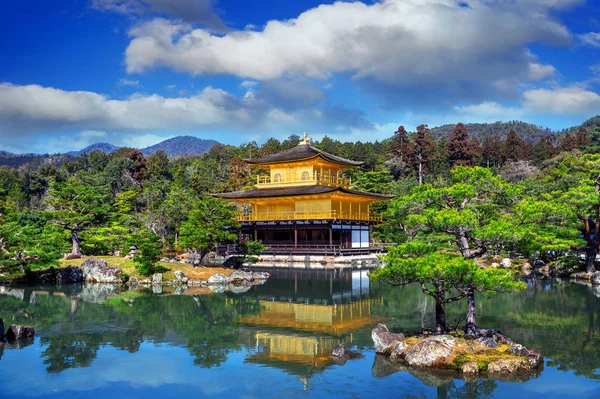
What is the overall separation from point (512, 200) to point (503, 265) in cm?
1841

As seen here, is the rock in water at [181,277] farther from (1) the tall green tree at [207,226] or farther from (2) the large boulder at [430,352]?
(2) the large boulder at [430,352]

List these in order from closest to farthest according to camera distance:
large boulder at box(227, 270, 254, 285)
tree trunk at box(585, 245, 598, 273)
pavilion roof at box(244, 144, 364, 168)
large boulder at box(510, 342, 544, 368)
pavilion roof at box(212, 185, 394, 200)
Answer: large boulder at box(510, 342, 544, 368), large boulder at box(227, 270, 254, 285), tree trunk at box(585, 245, 598, 273), pavilion roof at box(212, 185, 394, 200), pavilion roof at box(244, 144, 364, 168)

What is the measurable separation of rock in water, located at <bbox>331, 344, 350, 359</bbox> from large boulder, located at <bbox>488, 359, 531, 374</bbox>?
3.19m

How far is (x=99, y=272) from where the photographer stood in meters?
25.9

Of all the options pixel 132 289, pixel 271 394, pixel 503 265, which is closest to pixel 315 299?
pixel 132 289

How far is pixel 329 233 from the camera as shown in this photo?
38.8m

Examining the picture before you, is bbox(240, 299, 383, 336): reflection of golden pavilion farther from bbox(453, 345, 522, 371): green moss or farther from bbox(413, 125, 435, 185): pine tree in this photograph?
bbox(413, 125, 435, 185): pine tree

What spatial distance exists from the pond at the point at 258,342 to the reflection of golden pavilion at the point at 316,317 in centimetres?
4

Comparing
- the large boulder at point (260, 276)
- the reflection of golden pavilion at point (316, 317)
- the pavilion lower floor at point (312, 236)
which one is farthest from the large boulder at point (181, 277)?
the pavilion lower floor at point (312, 236)

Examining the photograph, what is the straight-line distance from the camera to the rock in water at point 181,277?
2555 cm

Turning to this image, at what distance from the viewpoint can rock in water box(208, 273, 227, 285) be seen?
1003 inches

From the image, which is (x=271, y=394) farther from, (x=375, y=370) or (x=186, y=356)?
(x=186, y=356)

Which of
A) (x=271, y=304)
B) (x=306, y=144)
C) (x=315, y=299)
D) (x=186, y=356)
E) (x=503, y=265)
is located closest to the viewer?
(x=186, y=356)

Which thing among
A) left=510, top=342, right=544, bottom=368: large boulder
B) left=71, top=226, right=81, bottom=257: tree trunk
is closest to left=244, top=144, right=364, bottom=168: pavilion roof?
left=71, top=226, right=81, bottom=257: tree trunk
